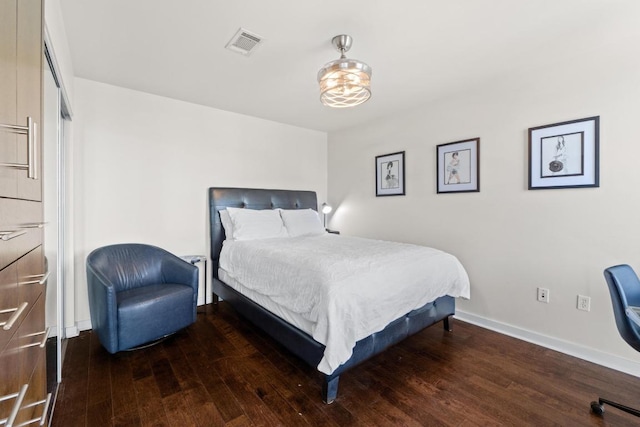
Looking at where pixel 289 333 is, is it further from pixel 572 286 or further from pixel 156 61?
pixel 156 61

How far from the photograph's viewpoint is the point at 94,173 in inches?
109

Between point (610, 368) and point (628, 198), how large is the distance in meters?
1.30

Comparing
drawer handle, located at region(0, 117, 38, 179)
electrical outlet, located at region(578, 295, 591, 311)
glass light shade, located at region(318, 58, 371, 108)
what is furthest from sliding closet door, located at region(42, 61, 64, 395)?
electrical outlet, located at region(578, 295, 591, 311)

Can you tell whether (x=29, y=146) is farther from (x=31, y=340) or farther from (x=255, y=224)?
(x=255, y=224)

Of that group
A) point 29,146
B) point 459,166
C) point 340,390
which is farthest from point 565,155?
point 29,146

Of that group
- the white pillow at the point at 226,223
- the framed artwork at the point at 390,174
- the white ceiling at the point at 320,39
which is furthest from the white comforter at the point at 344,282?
the white ceiling at the point at 320,39

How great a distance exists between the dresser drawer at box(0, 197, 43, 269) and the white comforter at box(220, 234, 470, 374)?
1.36m

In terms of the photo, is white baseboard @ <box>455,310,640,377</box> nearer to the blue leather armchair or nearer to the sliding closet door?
the blue leather armchair

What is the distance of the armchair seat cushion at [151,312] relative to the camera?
7.00 feet

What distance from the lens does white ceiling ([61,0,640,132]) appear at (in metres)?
1.79

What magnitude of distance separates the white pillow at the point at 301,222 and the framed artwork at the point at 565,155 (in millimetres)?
2448

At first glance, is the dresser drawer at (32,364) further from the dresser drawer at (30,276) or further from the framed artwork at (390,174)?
the framed artwork at (390,174)

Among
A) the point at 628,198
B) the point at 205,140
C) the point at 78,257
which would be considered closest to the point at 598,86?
the point at 628,198

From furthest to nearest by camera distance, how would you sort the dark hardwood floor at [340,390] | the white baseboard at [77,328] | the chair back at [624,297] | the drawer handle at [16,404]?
the white baseboard at [77,328]
the dark hardwood floor at [340,390]
the chair back at [624,297]
the drawer handle at [16,404]
